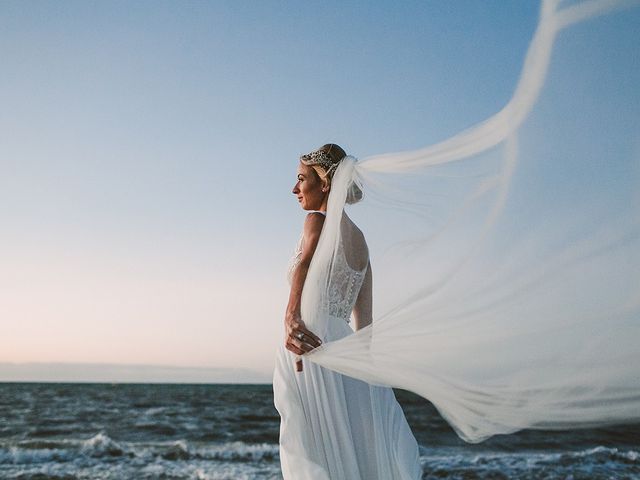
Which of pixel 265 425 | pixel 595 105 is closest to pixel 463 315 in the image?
pixel 595 105

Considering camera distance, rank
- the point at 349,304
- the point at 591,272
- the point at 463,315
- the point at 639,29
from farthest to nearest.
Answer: the point at 349,304, the point at 463,315, the point at 591,272, the point at 639,29

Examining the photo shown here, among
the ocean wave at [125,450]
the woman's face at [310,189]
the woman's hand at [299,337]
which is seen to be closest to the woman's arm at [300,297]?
the woman's hand at [299,337]

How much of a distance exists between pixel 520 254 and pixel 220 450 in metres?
14.6

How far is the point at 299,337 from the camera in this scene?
3.14 metres

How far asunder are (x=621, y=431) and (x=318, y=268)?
61.2 ft

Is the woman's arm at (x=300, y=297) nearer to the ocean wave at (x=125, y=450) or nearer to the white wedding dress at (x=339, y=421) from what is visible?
the white wedding dress at (x=339, y=421)

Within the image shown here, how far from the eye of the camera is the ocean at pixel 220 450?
12766 mm

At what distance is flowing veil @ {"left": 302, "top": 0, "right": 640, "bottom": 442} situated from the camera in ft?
8.95

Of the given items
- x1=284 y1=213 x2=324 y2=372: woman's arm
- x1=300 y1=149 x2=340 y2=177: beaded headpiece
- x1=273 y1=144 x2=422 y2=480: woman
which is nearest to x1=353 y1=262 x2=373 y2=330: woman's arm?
x1=273 y1=144 x2=422 y2=480: woman

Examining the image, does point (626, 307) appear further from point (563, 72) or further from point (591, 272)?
point (563, 72)

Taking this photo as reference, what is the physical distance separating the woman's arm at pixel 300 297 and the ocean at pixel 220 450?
988cm

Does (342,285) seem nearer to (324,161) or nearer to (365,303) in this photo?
(365,303)

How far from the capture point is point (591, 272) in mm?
2848

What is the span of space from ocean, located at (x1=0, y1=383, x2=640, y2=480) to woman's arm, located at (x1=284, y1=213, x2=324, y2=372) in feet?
32.4
